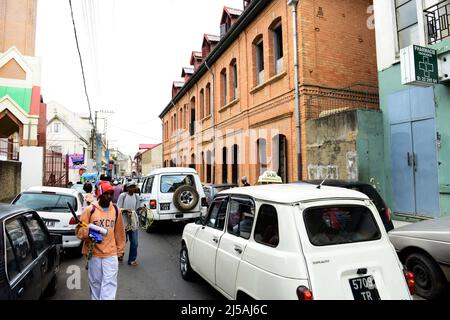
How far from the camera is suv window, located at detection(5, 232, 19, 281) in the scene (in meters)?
2.94

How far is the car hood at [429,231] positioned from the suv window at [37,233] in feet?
17.6

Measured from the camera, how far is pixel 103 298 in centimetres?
381

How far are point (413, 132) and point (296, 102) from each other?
409cm

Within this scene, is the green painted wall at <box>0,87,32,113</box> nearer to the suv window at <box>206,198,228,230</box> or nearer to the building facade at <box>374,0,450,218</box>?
the suv window at <box>206,198,228,230</box>

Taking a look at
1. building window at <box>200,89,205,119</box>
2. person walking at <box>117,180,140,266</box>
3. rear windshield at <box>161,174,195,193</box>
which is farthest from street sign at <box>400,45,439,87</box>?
building window at <box>200,89,205,119</box>

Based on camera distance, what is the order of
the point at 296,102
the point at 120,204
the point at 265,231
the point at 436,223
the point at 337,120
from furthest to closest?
the point at 296,102 → the point at 337,120 → the point at 120,204 → the point at 436,223 → the point at 265,231

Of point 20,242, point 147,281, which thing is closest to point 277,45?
point 147,281

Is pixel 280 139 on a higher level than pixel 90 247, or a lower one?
higher

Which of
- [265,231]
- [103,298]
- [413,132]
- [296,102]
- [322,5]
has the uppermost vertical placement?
[322,5]

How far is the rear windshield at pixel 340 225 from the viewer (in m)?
3.14

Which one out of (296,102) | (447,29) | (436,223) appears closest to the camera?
(436,223)

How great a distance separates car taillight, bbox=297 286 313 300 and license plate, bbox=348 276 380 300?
48cm

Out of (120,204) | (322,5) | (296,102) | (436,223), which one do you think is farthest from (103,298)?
(322,5)

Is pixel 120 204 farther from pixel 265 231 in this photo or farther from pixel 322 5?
pixel 322 5
